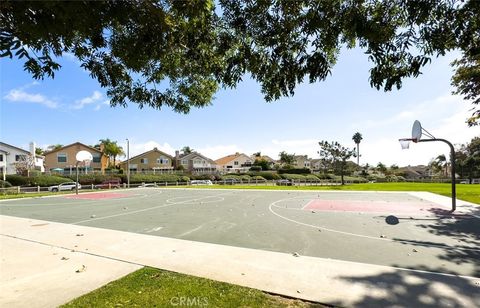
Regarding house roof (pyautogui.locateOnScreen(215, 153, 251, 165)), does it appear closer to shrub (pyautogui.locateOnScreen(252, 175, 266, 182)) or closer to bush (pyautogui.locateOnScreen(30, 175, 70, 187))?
shrub (pyautogui.locateOnScreen(252, 175, 266, 182))

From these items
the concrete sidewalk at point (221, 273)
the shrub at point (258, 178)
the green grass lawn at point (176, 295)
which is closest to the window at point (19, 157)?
the shrub at point (258, 178)

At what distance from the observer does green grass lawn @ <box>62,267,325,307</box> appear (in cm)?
447

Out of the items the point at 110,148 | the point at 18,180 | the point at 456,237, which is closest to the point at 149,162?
the point at 110,148

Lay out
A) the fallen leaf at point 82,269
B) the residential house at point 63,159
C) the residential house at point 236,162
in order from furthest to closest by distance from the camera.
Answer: the residential house at point 236,162 < the residential house at point 63,159 < the fallen leaf at point 82,269

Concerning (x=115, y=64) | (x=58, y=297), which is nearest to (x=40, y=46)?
(x=115, y=64)

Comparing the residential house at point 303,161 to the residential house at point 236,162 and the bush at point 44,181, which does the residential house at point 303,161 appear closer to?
the residential house at point 236,162

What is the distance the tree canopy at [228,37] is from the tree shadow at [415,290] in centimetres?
321

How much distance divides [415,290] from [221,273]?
339 centimetres

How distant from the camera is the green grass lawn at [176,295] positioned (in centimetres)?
447

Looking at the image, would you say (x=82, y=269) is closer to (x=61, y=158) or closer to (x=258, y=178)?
(x=258, y=178)

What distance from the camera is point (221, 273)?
5930mm

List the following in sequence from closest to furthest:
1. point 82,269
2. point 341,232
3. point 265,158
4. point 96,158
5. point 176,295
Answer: point 176,295 → point 82,269 → point 341,232 → point 96,158 → point 265,158

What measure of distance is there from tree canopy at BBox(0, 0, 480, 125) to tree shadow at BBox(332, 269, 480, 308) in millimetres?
3207

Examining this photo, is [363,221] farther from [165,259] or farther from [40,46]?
[40,46]
